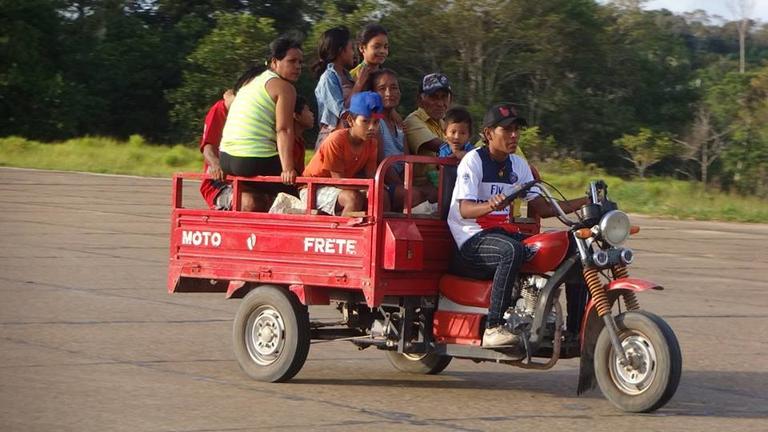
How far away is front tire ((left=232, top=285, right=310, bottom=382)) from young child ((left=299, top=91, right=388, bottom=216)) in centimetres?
59

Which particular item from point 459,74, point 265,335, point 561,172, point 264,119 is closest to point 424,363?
point 265,335

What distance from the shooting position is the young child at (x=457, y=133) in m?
7.97

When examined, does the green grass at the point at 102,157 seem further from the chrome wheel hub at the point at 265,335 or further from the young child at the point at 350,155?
the young child at the point at 350,155

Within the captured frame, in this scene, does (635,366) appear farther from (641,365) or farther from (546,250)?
(546,250)

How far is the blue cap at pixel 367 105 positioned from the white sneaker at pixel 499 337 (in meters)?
1.43

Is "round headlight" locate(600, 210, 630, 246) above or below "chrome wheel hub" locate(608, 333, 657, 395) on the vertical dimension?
above

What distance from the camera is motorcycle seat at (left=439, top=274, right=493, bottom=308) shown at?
24.0ft

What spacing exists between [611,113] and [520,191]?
1593 inches

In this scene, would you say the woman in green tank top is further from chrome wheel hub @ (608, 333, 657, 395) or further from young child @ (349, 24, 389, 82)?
chrome wheel hub @ (608, 333, 657, 395)

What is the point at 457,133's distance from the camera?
26.1 ft

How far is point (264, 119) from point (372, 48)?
120cm

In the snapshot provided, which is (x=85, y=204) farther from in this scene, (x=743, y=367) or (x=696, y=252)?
(x=743, y=367)

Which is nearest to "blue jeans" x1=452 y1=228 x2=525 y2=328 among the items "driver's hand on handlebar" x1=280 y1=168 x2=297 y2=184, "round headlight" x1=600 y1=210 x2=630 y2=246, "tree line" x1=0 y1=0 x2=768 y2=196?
"round headlight" x1=600 y1=210 x2=630 y2=246

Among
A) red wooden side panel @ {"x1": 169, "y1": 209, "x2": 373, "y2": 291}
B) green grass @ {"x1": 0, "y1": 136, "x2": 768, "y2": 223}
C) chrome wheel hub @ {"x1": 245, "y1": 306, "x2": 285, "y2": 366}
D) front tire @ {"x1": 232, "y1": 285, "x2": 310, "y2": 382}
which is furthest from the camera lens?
green grass @ {"x1": 0, "y1": 136, "x2": 768, "y2": 223}
